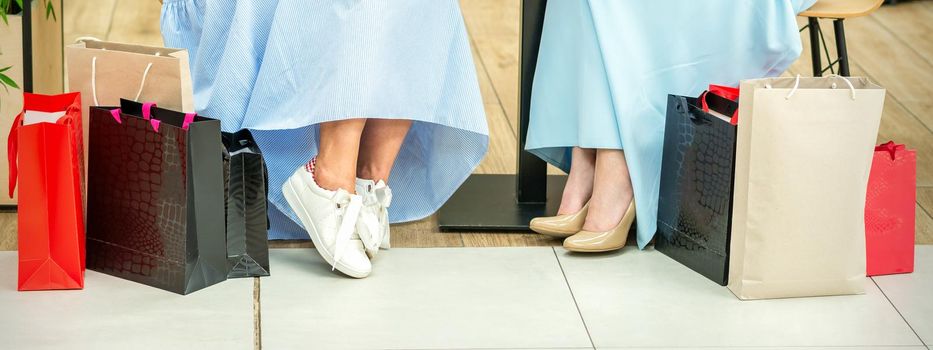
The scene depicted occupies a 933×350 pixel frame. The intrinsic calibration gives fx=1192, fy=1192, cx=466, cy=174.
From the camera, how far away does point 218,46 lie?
212 centimetres

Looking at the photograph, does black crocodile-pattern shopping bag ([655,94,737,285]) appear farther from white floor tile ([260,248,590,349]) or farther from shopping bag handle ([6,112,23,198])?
shopping bag handle ([6,112,23,198])

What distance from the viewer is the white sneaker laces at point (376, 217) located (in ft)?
6.52

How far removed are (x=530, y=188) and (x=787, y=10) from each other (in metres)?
0.60

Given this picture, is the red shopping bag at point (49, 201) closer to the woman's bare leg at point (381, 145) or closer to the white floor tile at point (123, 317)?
the white floor tile at point (123, 317)

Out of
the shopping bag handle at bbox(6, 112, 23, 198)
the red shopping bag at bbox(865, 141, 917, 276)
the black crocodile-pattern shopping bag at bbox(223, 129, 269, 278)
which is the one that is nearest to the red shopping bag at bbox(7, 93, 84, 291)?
the shopping bag handle at bbox(6, 112, 23, 198)

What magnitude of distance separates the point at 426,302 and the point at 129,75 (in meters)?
0.61

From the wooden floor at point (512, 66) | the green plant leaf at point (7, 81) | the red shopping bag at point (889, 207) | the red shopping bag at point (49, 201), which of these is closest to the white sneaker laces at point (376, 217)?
the wooden floor at point (512, 66)

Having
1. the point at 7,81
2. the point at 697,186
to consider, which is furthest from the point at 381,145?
the point at 7,81

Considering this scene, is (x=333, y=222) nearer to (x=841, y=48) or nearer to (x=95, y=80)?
(x=95, y=80)

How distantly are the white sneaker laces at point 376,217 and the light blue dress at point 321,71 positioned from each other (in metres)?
0.15

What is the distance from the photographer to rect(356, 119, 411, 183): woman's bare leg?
2.10 metres

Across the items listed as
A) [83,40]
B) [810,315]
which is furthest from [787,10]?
[83,40]

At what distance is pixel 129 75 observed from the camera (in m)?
1.94

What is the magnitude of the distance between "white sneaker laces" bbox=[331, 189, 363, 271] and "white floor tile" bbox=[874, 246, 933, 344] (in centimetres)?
88
